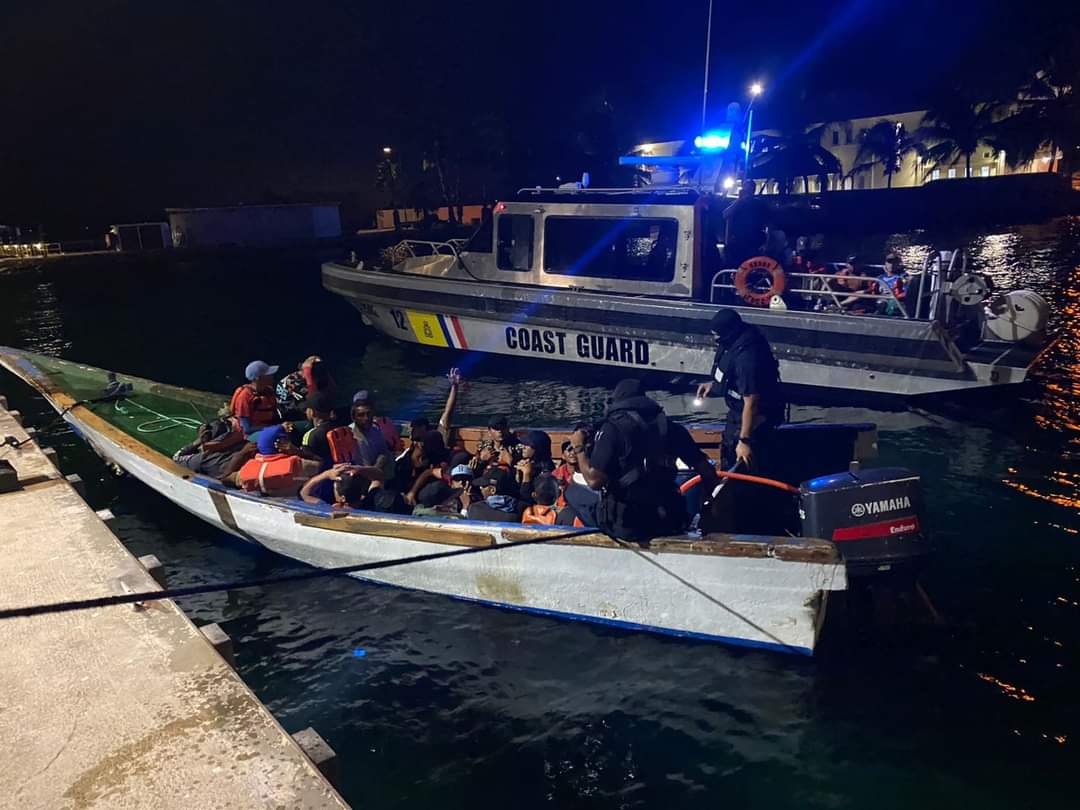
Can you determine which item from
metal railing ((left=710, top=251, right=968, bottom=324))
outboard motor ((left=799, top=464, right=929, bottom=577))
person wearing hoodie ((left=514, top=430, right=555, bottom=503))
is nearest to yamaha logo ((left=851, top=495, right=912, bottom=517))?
outboard motor ((left=799, top=464, right=929, bottom=577))

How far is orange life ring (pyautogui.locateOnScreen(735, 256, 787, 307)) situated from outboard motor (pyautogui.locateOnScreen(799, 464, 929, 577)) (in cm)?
633

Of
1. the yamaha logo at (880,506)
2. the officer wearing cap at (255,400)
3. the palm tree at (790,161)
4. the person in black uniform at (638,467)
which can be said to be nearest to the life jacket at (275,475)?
the officer wearing cap at (255,400)

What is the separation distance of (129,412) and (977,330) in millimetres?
11354

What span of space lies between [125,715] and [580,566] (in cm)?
291

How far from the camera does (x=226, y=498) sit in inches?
266

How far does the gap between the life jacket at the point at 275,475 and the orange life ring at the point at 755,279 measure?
6921mm

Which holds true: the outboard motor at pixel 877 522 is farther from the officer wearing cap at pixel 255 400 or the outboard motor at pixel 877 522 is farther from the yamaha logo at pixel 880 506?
the officer wearing cap at pixel 255 400

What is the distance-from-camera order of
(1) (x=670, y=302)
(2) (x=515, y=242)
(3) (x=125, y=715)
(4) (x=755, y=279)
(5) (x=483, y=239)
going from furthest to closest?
(5) (x=483, y=239) → (2) (x=515, y=242) → (1) (x=670, y=302) → (4) (x=755, y=279) → (3) (x=125, y=715)

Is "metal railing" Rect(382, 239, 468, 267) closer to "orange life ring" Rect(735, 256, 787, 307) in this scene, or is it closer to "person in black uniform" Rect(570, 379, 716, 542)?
"orange life ring" Rect(735, 256, 787, 307)

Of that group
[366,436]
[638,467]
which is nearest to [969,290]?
[638,467]

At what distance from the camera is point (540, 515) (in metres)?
6.05

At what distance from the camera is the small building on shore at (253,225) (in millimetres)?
41688

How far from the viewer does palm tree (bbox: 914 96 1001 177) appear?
56875mm

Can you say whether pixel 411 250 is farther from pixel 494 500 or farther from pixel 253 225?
pixel 253 225
